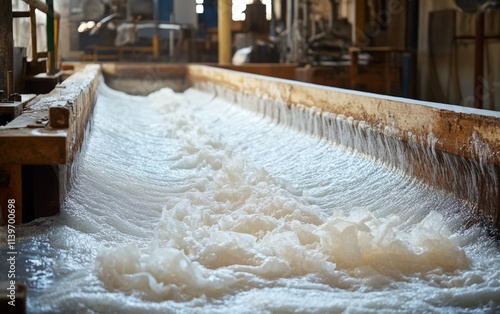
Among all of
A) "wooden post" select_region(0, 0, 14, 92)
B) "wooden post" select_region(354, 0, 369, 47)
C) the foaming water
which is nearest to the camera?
the foaming water

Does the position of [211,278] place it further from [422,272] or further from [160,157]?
[160,157]

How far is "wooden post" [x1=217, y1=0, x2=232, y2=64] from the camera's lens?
45.9 ft

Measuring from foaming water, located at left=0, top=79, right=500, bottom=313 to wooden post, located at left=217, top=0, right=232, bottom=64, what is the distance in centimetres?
933

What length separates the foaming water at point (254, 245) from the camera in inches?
98.9

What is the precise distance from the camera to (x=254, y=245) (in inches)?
119

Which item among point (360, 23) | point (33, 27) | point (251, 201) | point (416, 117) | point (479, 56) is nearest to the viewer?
point (251, 201)

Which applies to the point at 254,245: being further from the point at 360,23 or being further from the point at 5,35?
the point at 360,23

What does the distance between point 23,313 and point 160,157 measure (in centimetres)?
346

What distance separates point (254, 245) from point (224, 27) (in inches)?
454

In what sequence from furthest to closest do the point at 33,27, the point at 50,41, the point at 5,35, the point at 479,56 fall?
the point at 479,56 < the point at 50,41 < the point at 33,27 < the point at 5,35

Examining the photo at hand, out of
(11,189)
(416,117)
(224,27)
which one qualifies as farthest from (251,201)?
(224,27)

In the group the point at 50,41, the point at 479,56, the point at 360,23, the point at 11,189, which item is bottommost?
the point at 11,189

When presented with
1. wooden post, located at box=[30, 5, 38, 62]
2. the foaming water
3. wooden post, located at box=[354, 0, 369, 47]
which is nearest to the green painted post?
wooden post, located at box=[30, 5, 38, 62]

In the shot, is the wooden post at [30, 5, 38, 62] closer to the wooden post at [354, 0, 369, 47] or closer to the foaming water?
the foaming water
